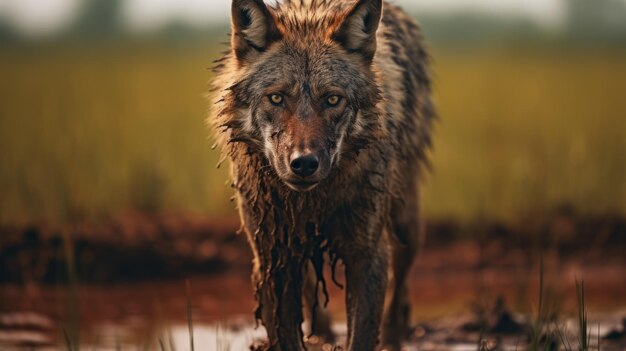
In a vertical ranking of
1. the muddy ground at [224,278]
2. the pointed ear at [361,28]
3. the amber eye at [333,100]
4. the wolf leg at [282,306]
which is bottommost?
the muddy ground at [224,278]

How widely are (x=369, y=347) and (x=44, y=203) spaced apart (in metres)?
4.64

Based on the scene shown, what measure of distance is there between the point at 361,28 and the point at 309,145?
2.47 feet

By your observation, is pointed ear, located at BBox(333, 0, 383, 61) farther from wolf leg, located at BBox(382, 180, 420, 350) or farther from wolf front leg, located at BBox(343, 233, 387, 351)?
wolf leg, located at BBox(382, 180, 420, 350)

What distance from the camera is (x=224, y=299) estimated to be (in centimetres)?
745

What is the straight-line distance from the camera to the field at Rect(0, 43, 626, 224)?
906cm

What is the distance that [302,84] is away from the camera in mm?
4262

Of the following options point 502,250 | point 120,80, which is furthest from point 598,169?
point 120,80

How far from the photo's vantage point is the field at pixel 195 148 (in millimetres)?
9062

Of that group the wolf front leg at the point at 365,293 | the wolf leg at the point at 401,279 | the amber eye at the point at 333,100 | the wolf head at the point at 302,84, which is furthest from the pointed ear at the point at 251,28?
the wolf leg at the point at 401,279

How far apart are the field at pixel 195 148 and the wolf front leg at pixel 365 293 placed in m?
1.87

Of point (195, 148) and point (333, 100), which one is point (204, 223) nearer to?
point (195, 148)

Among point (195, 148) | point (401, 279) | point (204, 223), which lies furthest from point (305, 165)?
point (195, 148)

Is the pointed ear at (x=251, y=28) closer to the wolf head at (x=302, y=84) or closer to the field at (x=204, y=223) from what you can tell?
the wolf head at (x=302, y=84)

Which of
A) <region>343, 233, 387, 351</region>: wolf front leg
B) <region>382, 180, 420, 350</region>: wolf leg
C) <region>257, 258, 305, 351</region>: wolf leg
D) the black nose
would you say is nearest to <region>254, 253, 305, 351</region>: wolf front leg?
<region>257, 258, 305, 351</region>: wolf leg
